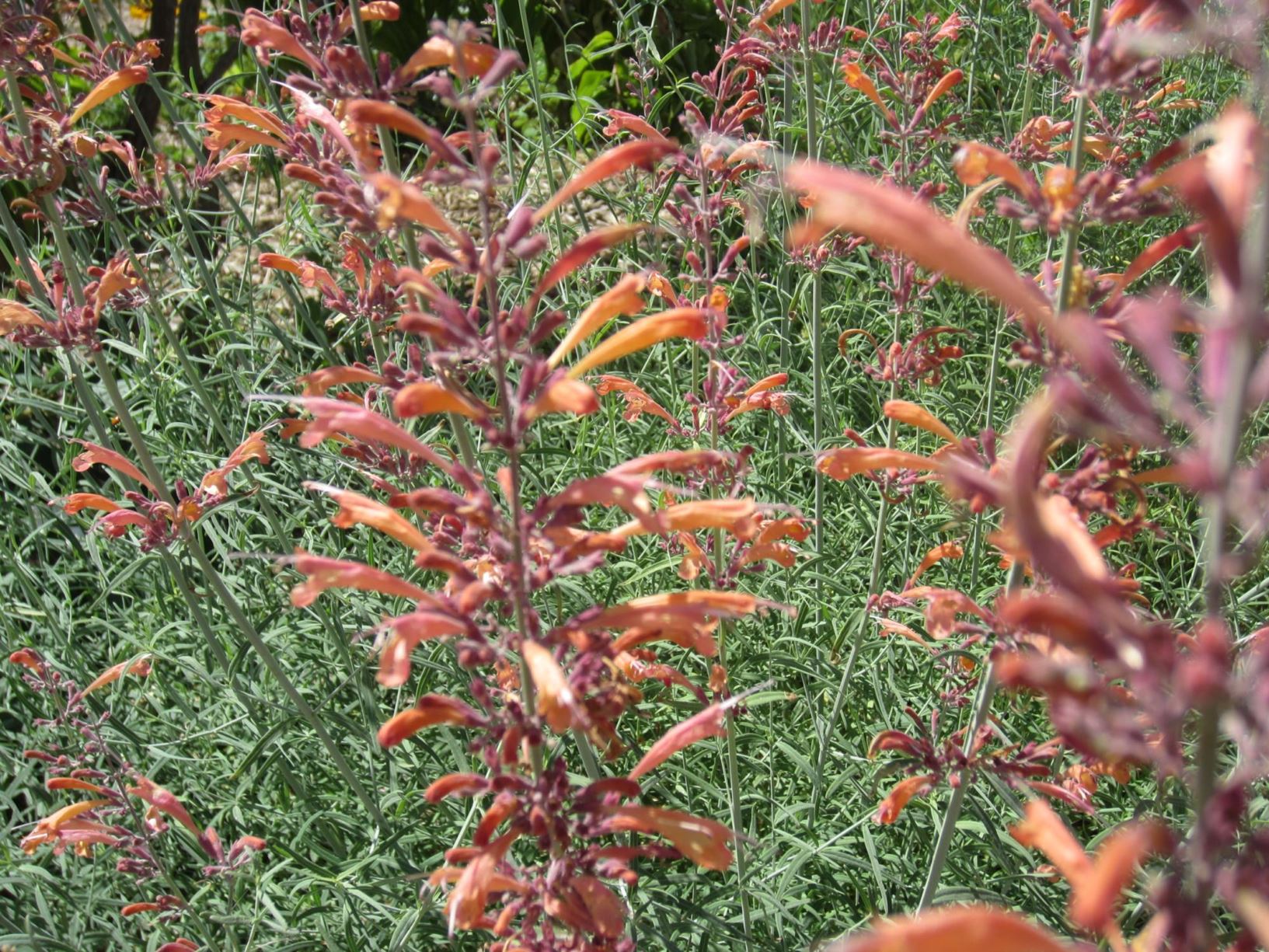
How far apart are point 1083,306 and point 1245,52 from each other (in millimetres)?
877

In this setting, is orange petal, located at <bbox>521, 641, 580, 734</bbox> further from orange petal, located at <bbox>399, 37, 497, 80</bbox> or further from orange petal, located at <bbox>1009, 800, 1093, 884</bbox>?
orange petal, located at <bbox>399, 37, 497, 80</bbox>

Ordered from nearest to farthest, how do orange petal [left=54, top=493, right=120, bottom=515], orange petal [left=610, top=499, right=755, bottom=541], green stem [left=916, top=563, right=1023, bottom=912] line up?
1. orange petal [left=610, top=499, right=755, bottom=541]
2. green stem [left=916, top=563, right=1023, bottom=912]
3. orange petal [left=54, top=493, right=120, bottom=515]

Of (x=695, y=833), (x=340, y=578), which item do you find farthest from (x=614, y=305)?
(x=695, y=833)

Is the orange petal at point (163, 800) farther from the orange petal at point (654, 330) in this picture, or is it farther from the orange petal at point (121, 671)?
the orange petal at point (654, 330)

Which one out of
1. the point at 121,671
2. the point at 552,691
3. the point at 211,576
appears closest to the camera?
the point at 552,691

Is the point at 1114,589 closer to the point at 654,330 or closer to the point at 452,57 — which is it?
the point at 654,330

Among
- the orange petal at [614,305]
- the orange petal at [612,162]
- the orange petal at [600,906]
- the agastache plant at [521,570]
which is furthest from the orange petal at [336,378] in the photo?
the orange petal at [600,906]

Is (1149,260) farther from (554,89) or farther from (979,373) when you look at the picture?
(554,89)

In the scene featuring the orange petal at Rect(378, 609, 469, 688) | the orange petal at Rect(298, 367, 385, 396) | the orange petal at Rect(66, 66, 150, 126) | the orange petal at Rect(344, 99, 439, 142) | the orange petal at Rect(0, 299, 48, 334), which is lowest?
the orange petal at Rect(0, 299, 48, 334)

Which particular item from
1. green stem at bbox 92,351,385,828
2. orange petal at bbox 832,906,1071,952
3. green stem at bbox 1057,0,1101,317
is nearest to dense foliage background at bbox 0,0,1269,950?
green stem at bbox 92,351,385,828

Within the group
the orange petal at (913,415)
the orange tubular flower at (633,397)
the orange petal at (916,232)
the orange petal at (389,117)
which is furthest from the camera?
the orange tubular flower at (633,397)

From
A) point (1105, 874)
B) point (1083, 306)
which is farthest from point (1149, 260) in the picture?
point (1105, 874)

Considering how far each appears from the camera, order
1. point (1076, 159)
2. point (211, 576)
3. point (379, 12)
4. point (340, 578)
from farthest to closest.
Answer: point (211, 576) < point (379, 12) < point (1076, 159) < point (340, 578)

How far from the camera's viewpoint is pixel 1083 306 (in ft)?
7.42
